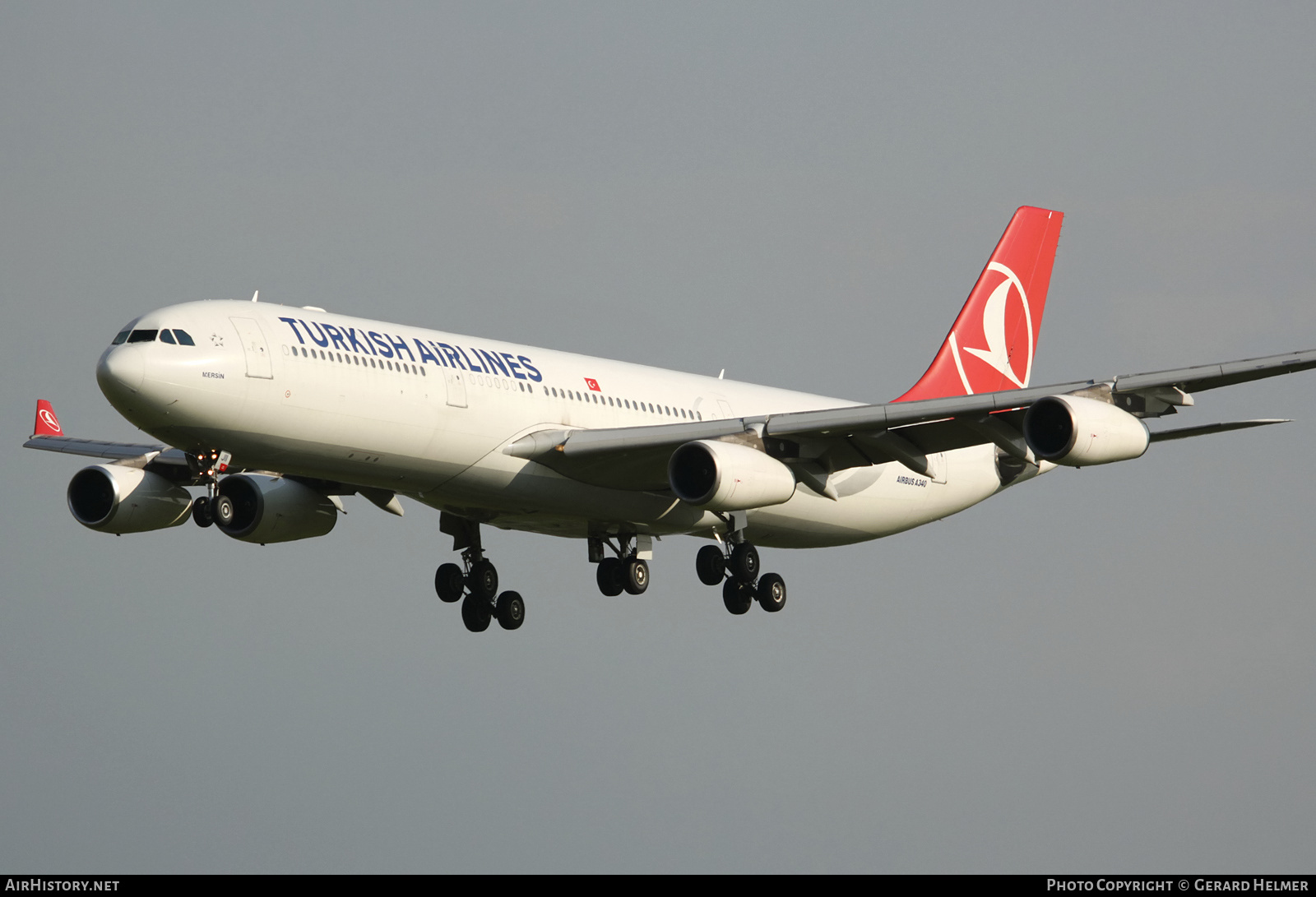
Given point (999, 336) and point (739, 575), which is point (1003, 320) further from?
point (739, 575)

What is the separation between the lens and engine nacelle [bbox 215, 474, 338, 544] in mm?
40062

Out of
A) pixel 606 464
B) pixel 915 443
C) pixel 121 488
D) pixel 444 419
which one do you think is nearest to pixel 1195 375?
pixel 915 443

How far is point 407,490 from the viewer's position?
37219 millimetres

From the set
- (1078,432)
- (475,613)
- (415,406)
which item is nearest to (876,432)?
(1078,432)

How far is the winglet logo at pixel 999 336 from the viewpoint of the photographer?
50.6 meters

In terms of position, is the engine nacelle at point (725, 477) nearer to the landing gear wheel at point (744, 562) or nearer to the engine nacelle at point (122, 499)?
the landing gear wheel at point (744, 562)

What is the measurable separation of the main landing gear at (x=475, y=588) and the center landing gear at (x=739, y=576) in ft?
15.8

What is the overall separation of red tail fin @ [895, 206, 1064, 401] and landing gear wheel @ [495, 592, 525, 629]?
1274 cm

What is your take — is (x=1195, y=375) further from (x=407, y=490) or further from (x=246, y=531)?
(x=246, y=531)

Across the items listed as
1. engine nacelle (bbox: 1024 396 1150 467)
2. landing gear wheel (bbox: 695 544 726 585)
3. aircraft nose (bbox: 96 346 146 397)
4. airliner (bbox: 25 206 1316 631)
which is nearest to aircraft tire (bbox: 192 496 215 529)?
airliner (bbox: 25 206 1316 631)

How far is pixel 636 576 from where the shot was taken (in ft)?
137

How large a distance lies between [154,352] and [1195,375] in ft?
64.5

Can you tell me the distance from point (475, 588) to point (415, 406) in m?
9.71

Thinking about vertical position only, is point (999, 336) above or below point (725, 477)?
above
